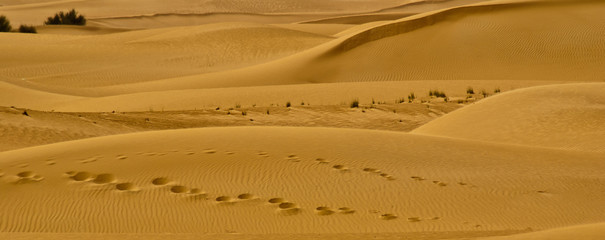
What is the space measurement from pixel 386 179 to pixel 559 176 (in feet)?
6.97

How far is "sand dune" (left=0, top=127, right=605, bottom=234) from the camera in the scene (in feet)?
24.0

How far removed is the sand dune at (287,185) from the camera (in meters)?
7.33

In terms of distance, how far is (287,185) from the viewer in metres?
8.33

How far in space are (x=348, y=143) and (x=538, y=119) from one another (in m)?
5.65

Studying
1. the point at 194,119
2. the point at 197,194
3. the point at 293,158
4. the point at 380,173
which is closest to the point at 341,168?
the point at 380,173

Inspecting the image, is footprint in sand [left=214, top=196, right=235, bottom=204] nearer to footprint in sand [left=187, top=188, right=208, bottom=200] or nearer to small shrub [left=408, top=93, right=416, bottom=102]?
footprint in sand [left=187, top=188, right=208, bottom=200]

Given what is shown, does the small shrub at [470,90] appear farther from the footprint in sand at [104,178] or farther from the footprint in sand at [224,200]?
the footprint in sand at [224,200]

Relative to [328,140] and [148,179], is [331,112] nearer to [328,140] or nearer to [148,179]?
[328,140]

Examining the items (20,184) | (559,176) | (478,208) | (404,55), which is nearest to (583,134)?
(559,176)

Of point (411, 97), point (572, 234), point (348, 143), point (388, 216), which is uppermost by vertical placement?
point (572, 234)

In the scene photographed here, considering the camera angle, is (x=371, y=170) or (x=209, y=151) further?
(x=209, y=151)

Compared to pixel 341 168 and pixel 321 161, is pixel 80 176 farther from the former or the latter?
pixel 341 168

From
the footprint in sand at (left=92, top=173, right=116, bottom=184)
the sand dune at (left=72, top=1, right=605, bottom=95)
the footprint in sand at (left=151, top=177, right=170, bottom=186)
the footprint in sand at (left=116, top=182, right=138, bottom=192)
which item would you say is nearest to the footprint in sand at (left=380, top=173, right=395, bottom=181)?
the footprint in sand at (left=151, top=177, right=170, bottom=186)

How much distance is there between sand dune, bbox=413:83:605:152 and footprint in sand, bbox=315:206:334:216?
632cm
